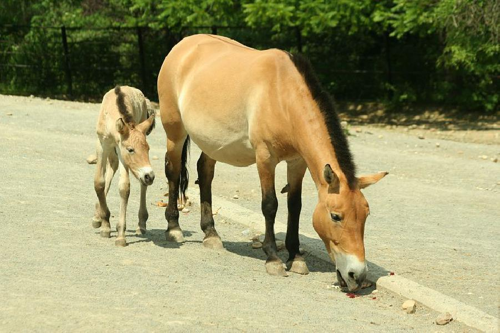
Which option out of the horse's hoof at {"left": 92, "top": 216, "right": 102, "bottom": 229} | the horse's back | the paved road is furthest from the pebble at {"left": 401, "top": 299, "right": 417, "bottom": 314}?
the horse's hoof at {"left": 92, "top": 216, "right": 102, "bottom": 229}

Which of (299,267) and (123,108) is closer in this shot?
(299,267)

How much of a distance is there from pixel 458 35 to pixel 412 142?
3.11 metres

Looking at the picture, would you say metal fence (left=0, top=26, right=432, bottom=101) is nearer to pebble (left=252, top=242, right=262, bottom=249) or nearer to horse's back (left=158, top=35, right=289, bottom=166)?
horse's back (left=158, top=35, right=289, bottom=166)

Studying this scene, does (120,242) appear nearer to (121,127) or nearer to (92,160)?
(121,127)

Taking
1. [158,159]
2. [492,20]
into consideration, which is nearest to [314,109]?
[158,159]

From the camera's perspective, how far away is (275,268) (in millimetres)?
7281

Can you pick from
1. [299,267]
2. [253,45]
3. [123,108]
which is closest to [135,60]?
[253,45]

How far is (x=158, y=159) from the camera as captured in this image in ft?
42.3

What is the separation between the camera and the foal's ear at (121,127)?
7602 mm

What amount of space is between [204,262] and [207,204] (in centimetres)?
113

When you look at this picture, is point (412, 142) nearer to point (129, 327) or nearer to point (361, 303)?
point (361, 303)

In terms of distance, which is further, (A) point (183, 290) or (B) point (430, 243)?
(B) point (430, 243)

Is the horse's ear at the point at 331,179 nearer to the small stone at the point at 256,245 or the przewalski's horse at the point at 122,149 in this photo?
the przewalski's horse at the point at 122,149

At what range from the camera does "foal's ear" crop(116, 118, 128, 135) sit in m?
7.60
